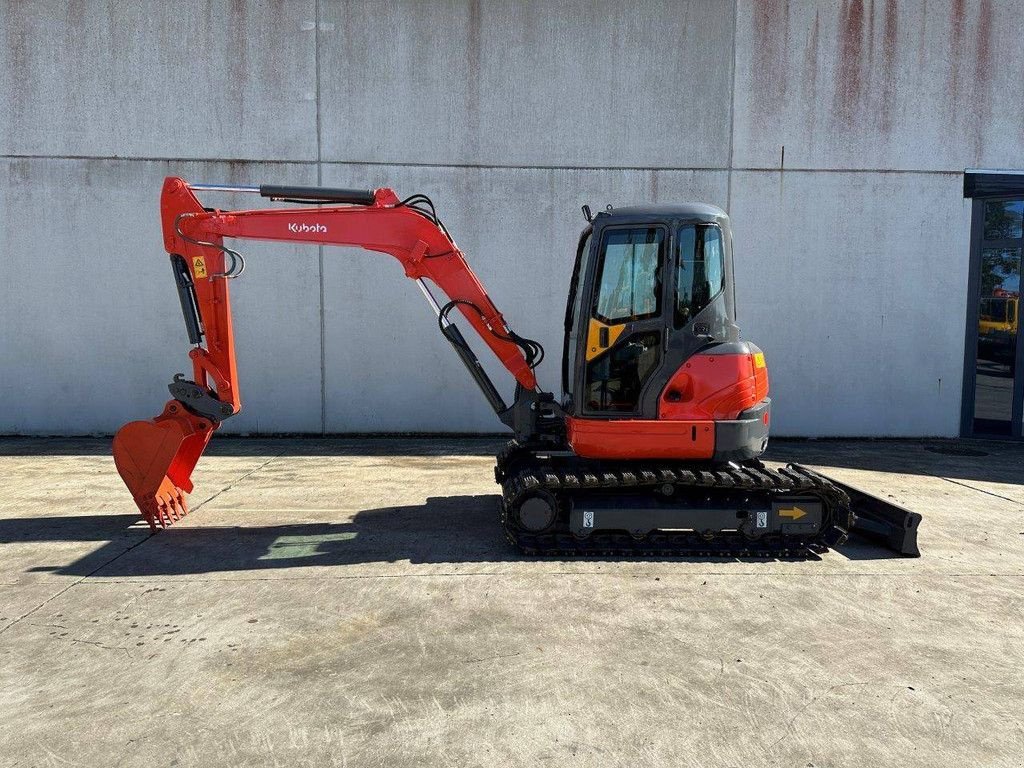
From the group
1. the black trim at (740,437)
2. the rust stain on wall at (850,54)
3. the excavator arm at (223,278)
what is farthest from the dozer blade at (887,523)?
the rust stain on wall at (850,54)

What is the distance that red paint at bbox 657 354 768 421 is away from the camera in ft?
19.2

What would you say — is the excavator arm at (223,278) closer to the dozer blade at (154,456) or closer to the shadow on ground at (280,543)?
the dozer blade at (154,456)

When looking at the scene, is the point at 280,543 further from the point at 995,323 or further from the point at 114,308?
the point at 995,323

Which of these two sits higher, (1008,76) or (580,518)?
(1008,76)

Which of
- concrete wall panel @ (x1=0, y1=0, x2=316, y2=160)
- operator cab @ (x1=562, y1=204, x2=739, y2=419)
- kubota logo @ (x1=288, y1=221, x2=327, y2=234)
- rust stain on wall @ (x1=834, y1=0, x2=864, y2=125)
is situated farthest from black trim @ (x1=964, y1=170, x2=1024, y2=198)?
kubota logo @ (x1=288, y1=221, x2=327, y2=234)

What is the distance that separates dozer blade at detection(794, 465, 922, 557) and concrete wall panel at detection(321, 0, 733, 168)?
6334 mm

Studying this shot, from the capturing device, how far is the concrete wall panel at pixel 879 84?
436 inches

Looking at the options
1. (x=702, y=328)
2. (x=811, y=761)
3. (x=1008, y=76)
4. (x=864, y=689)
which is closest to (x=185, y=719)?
(x=811, y=761)

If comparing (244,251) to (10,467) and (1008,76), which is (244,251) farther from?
(1008,76)

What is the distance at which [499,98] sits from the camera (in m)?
11.0

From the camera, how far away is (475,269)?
11281 mm

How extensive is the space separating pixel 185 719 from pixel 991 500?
300 inches

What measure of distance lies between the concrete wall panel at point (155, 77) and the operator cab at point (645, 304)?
673 centimetres

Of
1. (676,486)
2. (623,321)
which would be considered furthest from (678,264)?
Result: (676,486)
